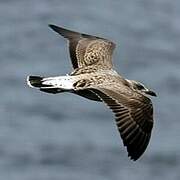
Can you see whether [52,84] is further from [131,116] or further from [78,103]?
[78,103]

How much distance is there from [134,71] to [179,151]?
2825mm

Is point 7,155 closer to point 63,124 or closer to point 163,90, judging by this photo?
point 63,124

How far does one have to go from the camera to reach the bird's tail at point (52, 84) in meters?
10.1

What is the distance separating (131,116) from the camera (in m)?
9.93

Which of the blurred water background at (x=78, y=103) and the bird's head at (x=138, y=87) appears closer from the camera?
the bird's head at (x=138, y=87)

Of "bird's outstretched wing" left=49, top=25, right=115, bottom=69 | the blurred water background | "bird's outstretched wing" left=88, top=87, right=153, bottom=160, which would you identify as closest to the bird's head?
"bird's outstretched wing" left=88, top=87, right=153, bottom=160

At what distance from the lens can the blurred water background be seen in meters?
19.2

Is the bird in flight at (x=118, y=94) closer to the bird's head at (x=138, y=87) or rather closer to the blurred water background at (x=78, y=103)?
the bird's head at (x=138, y=87)

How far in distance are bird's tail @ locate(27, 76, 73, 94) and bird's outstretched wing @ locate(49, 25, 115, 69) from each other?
1042mm

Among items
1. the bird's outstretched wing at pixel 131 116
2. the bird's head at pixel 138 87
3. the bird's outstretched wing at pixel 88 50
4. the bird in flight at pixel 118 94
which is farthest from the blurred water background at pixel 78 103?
the bird's outstretched wing at pixel 131 116

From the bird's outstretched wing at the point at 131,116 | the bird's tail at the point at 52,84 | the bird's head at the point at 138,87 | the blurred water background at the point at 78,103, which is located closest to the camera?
the bird's outstretched wing at the point at 131,116

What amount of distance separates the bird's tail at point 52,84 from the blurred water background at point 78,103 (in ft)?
26.7

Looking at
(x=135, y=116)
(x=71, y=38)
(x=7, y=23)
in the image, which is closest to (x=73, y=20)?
(x=7, y=23)

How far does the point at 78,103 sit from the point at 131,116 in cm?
1055
